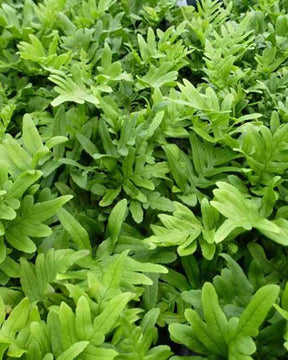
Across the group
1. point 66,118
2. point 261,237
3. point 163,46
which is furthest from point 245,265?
point 163,46

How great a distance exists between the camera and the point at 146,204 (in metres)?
1.48

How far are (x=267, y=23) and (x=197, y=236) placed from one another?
4.38 feet

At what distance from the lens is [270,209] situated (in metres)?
1.35

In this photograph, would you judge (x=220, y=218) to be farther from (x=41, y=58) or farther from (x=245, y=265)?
(x=41, y=58)

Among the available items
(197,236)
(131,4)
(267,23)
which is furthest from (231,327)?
(131,4)

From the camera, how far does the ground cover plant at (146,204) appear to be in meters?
1.12

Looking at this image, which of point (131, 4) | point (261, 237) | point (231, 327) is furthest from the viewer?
point (131, 4)

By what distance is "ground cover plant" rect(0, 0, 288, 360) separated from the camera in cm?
112

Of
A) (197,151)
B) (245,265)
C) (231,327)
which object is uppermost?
(197,151)

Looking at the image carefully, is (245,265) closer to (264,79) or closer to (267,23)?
(264,79)

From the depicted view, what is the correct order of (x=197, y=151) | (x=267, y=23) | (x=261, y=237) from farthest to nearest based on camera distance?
1. (x=267, y=23)
2. (x=197, y=151)
3. (x=261, y=237)

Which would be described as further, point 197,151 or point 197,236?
point 197,151

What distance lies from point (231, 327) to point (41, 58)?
48.0 inches

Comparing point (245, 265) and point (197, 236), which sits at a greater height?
point (197, 236)
